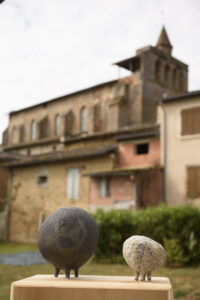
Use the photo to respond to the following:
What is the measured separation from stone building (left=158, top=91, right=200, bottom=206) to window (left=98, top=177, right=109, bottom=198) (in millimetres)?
3087

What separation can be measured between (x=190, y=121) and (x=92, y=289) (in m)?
14.4

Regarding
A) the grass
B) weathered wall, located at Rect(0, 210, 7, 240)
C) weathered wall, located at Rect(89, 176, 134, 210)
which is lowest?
the grass

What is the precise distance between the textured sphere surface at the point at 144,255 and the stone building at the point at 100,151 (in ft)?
40.1

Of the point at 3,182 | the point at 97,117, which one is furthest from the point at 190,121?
the point at 97,117

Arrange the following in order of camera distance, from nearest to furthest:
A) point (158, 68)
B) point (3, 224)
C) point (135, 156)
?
point (135, 156), point (3, 224), point (158, 68)

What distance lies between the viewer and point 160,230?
12445mm

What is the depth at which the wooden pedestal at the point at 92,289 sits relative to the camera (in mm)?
3859

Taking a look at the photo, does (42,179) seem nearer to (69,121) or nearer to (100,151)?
(100,151)

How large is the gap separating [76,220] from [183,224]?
8654 millimetres

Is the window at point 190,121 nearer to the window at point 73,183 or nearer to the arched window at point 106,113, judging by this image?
the window at point 73,183

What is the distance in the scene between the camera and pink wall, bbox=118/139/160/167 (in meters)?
18.1

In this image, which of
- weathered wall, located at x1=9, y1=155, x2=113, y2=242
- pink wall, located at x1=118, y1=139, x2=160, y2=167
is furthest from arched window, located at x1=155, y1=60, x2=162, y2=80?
weathered wall, located at x1=9, y1=155, x2=113, y2=242

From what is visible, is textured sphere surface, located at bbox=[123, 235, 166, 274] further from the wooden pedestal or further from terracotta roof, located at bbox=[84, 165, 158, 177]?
terracotta roof, located at bbox=[84, 165, 158, 177]

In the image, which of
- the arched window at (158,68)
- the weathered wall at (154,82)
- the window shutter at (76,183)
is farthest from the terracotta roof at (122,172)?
the arched window at (158,68)
